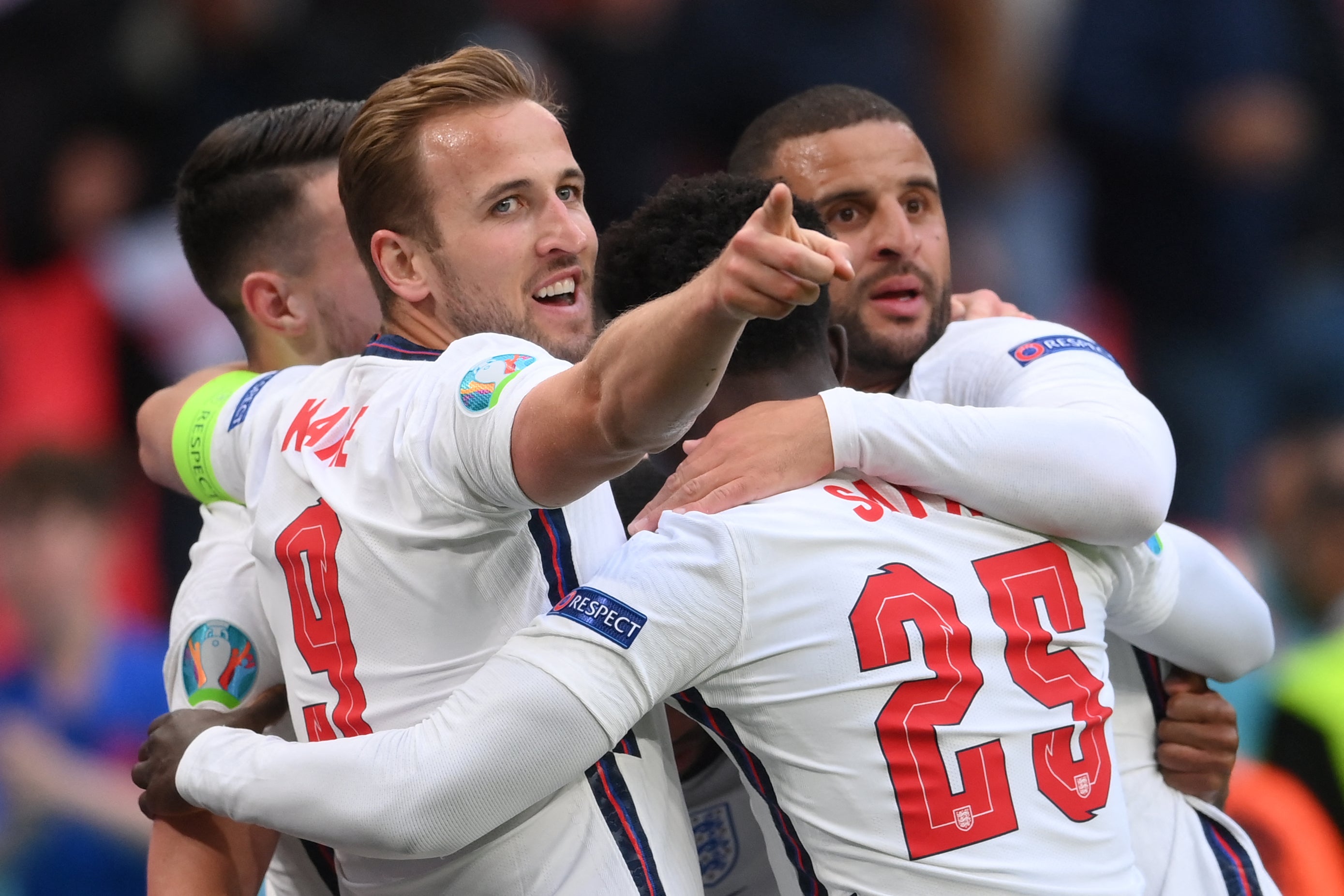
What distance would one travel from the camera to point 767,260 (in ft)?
5.79

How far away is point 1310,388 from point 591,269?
4.69m

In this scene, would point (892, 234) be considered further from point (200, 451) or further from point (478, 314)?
point (200, 451)

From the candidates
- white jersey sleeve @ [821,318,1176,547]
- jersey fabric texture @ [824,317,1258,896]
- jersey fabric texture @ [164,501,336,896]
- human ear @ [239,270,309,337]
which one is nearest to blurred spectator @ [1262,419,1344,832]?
jersey fabric texture @ [824,317,1258,896]

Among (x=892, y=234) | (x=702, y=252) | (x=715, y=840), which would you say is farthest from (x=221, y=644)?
(x=892, y=234)

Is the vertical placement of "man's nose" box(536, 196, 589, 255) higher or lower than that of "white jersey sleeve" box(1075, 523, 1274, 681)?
higher

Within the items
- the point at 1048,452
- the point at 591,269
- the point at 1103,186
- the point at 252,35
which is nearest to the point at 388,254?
the point at 591,269

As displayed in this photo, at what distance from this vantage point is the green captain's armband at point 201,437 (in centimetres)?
302

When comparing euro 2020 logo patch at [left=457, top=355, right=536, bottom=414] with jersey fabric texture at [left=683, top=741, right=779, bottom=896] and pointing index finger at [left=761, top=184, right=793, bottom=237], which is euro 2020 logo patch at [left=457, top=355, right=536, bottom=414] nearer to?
pointing index finger at [left=761, top=184, right=793, bottom=237]

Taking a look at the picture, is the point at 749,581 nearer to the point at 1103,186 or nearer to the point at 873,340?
the point at 873,340

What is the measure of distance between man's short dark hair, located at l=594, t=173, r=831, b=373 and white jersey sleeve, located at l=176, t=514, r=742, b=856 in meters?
0.37

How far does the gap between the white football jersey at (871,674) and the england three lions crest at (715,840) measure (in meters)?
0.64

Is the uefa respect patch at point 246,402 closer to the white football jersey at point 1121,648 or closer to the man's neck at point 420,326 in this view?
the man's neck at point 420,326

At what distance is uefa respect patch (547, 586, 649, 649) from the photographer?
2086 mm

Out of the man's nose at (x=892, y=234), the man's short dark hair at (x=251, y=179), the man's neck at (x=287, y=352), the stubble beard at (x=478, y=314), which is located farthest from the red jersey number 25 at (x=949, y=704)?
the man's short dark hair at (x=251, y=179)
